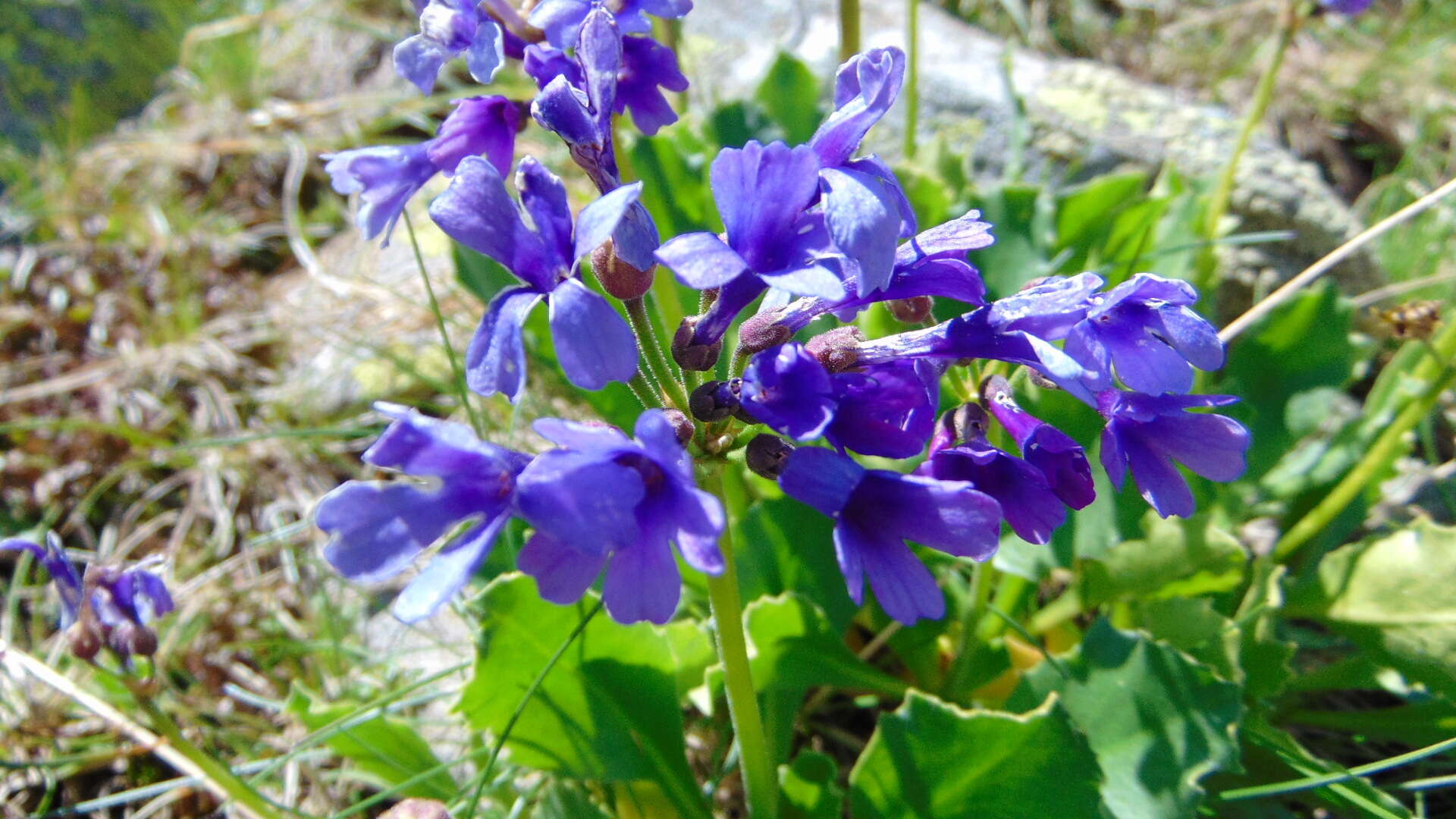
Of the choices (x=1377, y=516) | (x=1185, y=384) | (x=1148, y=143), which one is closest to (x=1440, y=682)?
(x=1377, y=516)

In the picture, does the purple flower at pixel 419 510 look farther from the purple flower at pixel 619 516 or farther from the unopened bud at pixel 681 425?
the unopened bud at pixel 681 425

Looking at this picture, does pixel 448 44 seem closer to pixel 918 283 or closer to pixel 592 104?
pixel 592 104

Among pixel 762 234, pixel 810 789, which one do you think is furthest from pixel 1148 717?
pixel 762 234

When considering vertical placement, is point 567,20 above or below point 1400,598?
above

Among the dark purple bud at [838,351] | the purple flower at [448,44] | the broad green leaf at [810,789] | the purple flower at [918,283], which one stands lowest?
the broad green leaf at [810,789]

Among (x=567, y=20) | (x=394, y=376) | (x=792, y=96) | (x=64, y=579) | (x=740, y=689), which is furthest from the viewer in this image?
(x=394, y=376)

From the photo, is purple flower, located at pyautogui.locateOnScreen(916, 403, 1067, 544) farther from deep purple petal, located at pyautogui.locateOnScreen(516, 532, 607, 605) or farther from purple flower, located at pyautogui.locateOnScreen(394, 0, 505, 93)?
purple flower, located at pyautogui.locateOnScreen(394, 0, 505, 93)

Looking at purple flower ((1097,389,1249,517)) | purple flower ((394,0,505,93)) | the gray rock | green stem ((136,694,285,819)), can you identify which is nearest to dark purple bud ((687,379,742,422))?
purple flower ((1097,389,1249,517))

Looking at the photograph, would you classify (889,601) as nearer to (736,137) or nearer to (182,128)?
(736,137)

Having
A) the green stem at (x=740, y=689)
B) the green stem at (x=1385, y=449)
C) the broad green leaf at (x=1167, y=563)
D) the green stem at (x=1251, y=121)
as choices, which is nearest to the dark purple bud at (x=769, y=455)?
the green stem at (x=740, y=689)
